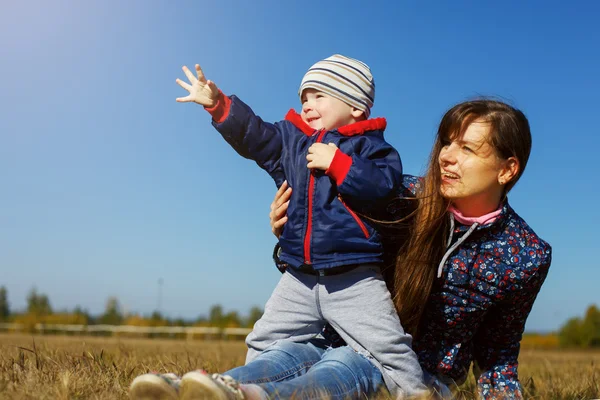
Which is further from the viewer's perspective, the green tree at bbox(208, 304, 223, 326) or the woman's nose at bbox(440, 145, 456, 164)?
the green tree at bbox(208, 304, 223, 326)

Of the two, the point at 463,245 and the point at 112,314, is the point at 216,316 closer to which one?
the point at 112,314

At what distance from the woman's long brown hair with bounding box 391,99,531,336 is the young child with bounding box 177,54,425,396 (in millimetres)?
164

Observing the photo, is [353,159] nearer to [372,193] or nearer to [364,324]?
[372,193]

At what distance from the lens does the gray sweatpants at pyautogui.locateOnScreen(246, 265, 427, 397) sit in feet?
10.0

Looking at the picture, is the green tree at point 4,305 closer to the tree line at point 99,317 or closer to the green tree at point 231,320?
the tree line at point 99,317

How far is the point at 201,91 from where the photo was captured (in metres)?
3.44

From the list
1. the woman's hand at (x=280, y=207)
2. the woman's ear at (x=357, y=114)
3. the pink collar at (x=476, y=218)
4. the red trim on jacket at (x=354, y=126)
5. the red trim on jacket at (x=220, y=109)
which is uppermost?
the red trim on jacket at (x=220, y=109)

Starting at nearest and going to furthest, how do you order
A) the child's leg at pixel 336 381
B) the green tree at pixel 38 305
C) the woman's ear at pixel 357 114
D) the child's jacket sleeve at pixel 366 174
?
the child's leg at pixel 336 381
the child's jacket sleeve at pixel 366 174
the woman's ear at pixel 357 114
the green tree at pixel 38 305

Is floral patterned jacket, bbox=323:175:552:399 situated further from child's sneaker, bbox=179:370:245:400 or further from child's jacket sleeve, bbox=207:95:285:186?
child's sneaker, bbox=179:370:245:400

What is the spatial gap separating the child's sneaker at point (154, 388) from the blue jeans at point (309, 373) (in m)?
0.39

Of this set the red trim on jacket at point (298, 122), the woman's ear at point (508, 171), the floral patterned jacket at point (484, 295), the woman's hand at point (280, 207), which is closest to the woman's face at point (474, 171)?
the woman's ear at point (508, 171)

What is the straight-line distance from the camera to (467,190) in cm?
334

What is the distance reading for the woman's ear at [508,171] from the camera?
3.41m

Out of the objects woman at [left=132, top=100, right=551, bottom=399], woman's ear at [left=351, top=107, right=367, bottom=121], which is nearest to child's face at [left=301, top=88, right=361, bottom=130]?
woman's ear at [left=351, top=107, right=367, bottom=121]
